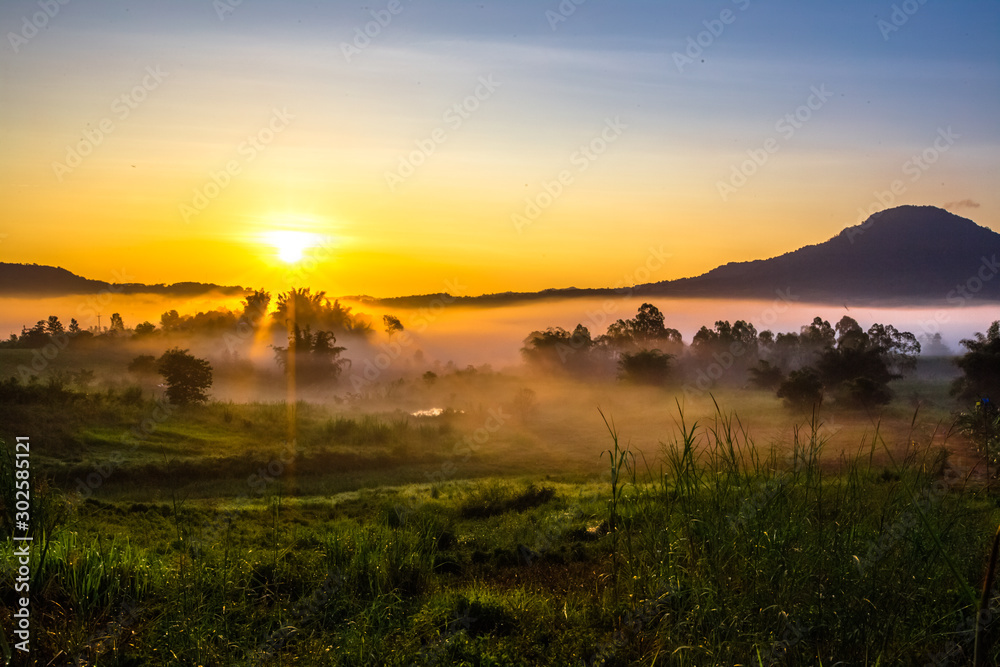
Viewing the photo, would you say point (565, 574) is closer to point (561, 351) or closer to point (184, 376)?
point (184, 376)

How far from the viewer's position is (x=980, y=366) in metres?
29.7

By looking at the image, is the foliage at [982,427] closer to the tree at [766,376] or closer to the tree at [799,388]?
the tree at [799,388]

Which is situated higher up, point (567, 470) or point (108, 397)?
point (108, 397)

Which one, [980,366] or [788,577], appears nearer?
[788,577]

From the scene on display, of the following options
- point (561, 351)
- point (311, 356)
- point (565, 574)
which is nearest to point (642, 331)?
point (561, 351)

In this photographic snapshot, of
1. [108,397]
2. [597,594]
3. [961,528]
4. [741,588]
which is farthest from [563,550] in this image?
[108,397]

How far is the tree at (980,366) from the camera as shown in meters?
29.2

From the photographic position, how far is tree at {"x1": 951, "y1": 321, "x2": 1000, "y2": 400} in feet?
96.0

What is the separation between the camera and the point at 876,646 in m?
6.35

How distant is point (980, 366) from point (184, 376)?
103ft

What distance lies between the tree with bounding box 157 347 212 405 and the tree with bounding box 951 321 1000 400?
97.5 feet

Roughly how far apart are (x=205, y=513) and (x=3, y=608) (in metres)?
6.75

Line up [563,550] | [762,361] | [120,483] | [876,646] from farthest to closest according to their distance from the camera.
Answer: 1. [762,361]
2. [120,483]
3. [563,550]
4. [876,646]

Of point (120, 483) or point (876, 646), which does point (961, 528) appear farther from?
point (120, 483)
